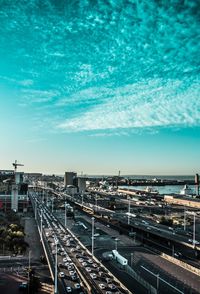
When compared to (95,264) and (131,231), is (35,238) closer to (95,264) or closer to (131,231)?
(131,231)

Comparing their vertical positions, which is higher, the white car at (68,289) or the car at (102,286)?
the white car at (68,289)

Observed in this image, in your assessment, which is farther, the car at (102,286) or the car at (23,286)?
the car at (23,286)

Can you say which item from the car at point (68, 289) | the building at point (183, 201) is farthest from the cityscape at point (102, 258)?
the building at point (183, 201)

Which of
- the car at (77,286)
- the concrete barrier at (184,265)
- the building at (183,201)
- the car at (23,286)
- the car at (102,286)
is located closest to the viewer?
the car at (77,286)

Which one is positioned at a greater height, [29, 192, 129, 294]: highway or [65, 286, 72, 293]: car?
[65, 286, 72, 293]: car

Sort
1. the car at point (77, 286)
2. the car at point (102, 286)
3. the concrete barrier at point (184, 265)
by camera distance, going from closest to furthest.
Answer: the car at point (77, 286) → the car at point (102, 286) → the concrete barrier at point (184, 265)

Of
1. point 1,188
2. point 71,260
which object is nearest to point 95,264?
point 71,260

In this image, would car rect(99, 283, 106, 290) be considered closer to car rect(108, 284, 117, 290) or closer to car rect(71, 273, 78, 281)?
car rect(108, 284, 117, 290)

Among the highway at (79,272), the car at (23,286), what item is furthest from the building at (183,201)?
the car at (23,286)

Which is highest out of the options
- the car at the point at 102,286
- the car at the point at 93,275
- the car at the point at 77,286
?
the car at the point at 77,286

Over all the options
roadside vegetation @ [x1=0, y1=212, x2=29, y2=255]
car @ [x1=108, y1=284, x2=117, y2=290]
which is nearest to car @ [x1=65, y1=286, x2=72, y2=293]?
car @ [x1=108, y1=284, x2=117, y2=290]

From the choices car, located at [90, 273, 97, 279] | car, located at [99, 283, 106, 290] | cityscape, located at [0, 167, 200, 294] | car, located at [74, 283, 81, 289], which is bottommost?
cityscape, located at [0, 167, 200, 294]

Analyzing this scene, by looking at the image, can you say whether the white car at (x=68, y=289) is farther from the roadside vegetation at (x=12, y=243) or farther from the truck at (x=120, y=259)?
the roadside vegetation at (x=12, y=243)
